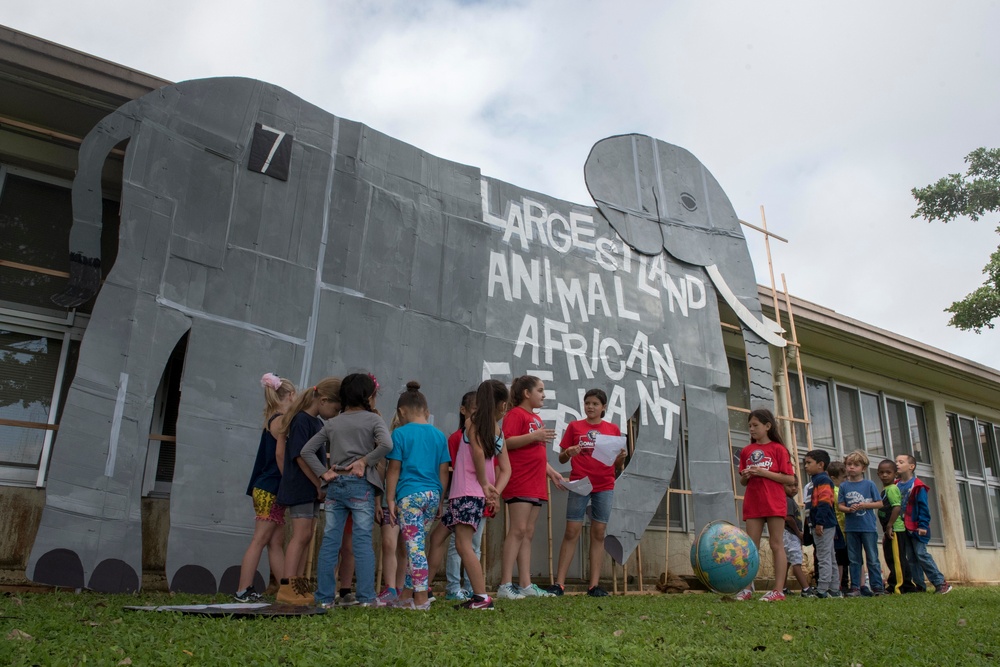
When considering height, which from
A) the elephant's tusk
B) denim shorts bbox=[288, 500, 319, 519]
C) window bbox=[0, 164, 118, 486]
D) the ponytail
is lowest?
denim shorts bbox=[288, 500, 319, 519]

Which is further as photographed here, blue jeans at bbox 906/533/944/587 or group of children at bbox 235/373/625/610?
blue jeans at bbox 906/533/944/587

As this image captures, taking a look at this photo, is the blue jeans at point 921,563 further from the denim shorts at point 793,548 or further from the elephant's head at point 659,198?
the elephant's head at point 659,198

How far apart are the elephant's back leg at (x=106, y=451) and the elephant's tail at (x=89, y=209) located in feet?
0.63

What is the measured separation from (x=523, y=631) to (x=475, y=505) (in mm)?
1221

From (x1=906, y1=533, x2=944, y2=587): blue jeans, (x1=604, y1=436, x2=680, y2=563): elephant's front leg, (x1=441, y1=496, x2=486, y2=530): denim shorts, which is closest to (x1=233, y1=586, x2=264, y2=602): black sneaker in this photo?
(x1=441, y1=496, x2=486, y2=530): denim shorts

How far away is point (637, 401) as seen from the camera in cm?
Answer: 795

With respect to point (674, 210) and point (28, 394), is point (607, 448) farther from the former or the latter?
point (28, 394)

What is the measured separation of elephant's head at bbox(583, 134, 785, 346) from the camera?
8.57m

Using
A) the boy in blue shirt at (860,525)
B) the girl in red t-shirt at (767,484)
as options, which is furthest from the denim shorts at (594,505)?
the boy in blue shirt at (860,525)

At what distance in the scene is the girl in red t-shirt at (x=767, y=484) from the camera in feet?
21.1

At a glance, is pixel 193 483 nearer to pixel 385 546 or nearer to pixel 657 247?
pixel 385 546

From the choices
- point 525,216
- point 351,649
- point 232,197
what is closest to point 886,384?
point 525,216

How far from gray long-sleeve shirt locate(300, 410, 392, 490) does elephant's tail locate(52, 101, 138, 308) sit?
2.00 m

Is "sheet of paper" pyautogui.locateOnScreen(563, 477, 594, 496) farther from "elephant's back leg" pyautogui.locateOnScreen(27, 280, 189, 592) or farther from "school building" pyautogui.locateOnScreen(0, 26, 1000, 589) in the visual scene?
"elephant's back leg" pyautogui.locateOnScreen(27, 280, 189, 592)
